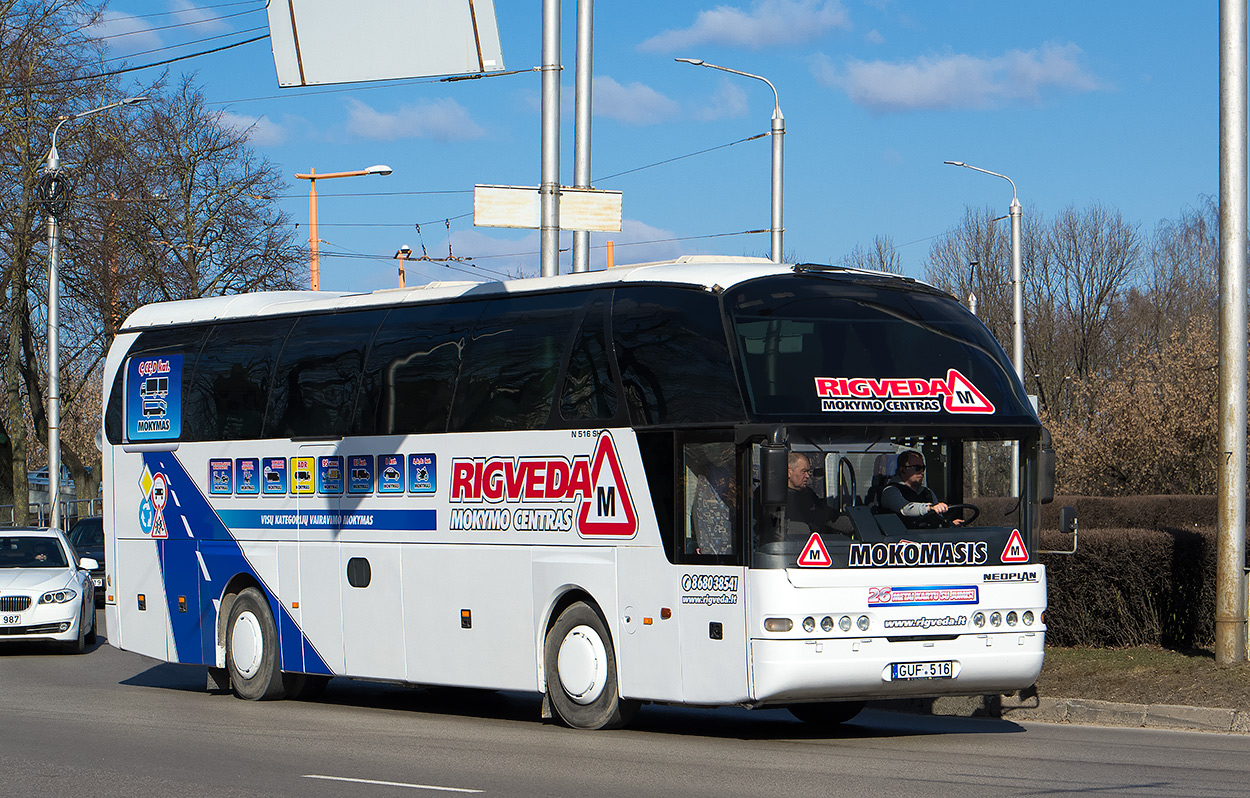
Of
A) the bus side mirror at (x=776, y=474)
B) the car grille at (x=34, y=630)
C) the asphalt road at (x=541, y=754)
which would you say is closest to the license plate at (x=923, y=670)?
the asphalt road at (x=541, y=754)

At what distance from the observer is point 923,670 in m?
11.8

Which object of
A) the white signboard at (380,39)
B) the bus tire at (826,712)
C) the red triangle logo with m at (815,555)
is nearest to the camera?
the red triangle logo with m at (815,555)

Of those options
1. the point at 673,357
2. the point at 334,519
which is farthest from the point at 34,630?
the point at 673,357

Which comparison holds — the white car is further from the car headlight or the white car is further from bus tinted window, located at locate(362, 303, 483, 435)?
bus tinted window, located at locate(362, 303, 483, 435)

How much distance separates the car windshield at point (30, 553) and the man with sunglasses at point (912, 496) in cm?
1440

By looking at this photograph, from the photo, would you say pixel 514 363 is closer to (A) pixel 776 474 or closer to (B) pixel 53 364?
(A) pixel 776 474

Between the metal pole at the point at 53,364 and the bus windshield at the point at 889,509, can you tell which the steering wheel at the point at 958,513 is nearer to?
the bus windshield at the point at 889,509

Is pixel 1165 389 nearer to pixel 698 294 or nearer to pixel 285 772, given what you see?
pixel 698 294

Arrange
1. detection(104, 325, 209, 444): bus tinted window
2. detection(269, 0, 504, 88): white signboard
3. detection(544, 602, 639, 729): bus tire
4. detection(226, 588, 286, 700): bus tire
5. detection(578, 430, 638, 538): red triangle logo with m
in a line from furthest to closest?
1. detection(104, 325, 209, 444): bus tinted window
2. detection(226, 588, 286, 700): bus tire
3. detection(269, 0, 504, 88): white signboard
4. detection(544, 602, 639, 729): bus tire
5. detection(578, 430, 638, 538): red triangle logo with m

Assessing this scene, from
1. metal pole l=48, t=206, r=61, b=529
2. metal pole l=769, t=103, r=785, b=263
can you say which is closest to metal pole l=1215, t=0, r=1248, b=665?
metal pole l=769, t=103, r=785, b=263

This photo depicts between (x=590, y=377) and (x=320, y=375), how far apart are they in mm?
3603

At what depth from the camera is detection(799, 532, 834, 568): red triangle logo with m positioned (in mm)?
11555

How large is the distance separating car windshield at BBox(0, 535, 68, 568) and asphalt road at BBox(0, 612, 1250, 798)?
7.03 m

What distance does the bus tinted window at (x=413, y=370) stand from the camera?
14.2m
